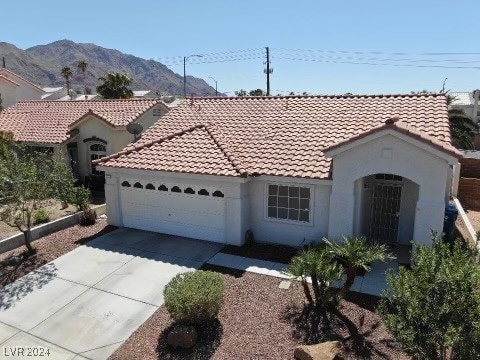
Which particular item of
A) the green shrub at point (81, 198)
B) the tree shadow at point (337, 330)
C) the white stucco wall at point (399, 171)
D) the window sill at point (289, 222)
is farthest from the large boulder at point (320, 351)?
the green shrub at point (81, 198)

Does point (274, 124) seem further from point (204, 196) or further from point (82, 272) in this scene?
point (82, 272)

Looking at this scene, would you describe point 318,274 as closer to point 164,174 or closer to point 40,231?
point 164,174

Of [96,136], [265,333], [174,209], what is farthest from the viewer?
[96,136]

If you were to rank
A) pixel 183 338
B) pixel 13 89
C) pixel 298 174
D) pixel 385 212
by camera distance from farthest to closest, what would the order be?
1. pixel 13 89
2. pixel 385 212
3. pixel 298 174
4. pixel 183 338

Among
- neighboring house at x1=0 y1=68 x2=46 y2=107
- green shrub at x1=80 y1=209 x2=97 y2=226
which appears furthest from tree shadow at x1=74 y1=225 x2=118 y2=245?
neighboring house at x1=0 y1=68 x2=46 y2=107

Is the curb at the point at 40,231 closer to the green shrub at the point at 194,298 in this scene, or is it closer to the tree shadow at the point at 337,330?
the green shrub at the point at 194,298

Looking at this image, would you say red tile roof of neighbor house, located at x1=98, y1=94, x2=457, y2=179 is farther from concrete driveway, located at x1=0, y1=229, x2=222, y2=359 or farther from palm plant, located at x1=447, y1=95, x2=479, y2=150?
palm plant, located at x1=447, y1=95, x2=479, y2=150

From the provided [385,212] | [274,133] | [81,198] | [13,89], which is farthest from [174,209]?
[13,89]

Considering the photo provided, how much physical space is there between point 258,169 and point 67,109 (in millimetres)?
18515

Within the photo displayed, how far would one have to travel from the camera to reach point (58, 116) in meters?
25.4

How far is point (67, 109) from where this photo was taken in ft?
85.7

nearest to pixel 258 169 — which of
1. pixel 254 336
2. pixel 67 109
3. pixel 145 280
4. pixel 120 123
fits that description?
pixel 145 280

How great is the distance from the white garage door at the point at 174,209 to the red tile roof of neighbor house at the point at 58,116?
829 centimetres

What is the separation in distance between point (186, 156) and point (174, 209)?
6.69 feet
